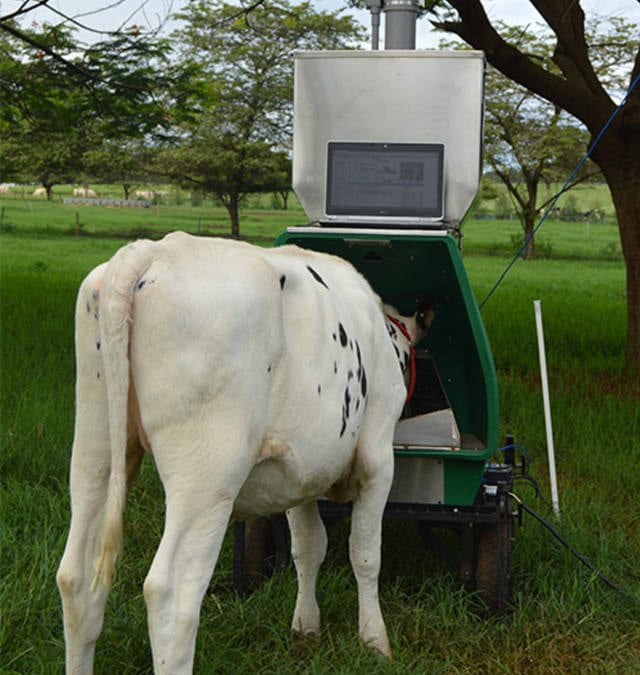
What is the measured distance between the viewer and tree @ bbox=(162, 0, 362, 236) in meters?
32.3

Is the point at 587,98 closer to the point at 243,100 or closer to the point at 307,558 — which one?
the point at 307,558

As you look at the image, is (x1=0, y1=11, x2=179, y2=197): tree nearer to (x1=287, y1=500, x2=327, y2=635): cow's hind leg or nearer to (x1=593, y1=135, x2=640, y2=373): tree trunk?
(x1=593, y1=135, x2=640, y2=373): tree trunk

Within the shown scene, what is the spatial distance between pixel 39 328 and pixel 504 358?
4.69 meters

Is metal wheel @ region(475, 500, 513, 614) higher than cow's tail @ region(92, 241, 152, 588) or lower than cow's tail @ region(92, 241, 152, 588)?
lower

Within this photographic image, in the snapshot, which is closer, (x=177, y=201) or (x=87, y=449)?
(x=87, y=449)

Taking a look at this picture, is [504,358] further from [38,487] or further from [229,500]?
[229,500]


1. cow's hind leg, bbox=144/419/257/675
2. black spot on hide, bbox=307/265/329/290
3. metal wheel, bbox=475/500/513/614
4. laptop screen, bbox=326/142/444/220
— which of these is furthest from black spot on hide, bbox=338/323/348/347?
laptop screen, bbox=326/142/444/220

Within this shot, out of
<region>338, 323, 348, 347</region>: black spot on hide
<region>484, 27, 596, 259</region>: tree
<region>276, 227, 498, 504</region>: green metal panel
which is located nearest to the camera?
<region>338, 323, 348, 347</region>: black spot on hide

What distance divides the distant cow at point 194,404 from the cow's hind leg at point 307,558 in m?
0.57

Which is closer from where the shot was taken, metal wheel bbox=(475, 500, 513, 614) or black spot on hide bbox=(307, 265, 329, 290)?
black spot on hide bbox=(307, 265, 329, 290)

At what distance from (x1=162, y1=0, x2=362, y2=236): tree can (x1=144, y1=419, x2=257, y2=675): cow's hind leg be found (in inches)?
1167

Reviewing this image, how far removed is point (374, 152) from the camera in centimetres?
506

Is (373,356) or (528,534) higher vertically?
(373,356)

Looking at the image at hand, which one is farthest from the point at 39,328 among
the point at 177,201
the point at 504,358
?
the point at 177,201
